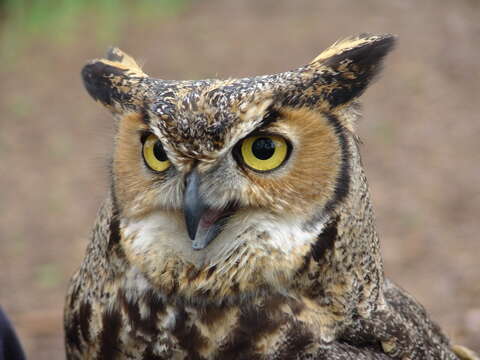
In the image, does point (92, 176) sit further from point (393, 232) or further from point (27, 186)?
point (393, 232)

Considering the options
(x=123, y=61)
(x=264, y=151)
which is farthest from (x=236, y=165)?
(x=123, y=61)

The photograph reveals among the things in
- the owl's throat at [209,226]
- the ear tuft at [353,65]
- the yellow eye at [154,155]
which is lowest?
the owl's throat at [209,226]

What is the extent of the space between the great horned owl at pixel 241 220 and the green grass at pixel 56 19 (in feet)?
16.7

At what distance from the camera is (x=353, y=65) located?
1.60 metres

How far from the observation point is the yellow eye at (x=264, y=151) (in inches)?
58.6

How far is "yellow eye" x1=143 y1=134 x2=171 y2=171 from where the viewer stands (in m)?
1.53

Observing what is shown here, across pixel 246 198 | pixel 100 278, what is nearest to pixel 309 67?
pixel 246 198

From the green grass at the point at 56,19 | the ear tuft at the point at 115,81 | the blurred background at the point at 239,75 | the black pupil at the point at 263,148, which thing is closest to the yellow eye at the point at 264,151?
the black pupil at the point at 263,148

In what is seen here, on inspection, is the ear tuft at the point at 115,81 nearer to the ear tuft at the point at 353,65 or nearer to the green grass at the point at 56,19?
the ear tuft at the point at 353,65

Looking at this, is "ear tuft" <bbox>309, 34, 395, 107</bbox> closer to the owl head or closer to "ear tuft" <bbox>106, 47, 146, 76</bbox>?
the owl head

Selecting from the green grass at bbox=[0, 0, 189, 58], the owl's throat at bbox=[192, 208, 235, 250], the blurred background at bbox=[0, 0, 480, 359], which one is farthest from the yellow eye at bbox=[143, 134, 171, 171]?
the green grass at bbox=[0, 0, 189, 58]

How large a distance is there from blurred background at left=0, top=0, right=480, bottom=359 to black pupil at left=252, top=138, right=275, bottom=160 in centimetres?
169

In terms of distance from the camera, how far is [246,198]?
1531 millimetres

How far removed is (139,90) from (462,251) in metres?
3.20
